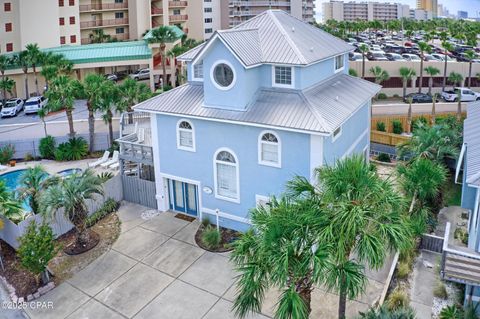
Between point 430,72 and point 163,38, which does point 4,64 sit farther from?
point 430,72

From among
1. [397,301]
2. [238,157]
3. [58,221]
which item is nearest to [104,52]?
[58,221]

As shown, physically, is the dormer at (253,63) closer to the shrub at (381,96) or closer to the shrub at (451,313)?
the shrub at (451,313)

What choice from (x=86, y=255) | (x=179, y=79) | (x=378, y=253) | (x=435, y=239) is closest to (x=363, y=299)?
(x=435, y=239)

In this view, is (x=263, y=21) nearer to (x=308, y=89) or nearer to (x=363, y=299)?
(x=308, y=89)

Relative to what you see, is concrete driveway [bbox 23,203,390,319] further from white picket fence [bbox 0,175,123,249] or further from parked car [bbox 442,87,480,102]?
parked car [bbox 442,87,480,102]

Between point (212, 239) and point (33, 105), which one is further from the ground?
point (33, 105)

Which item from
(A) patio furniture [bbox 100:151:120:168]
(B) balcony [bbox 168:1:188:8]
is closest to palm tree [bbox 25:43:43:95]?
(A) patio furniture [bbox 100:151:120:168]

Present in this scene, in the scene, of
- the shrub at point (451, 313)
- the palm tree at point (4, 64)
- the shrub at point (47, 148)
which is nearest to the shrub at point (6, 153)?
the shrub at point (47, 148)
